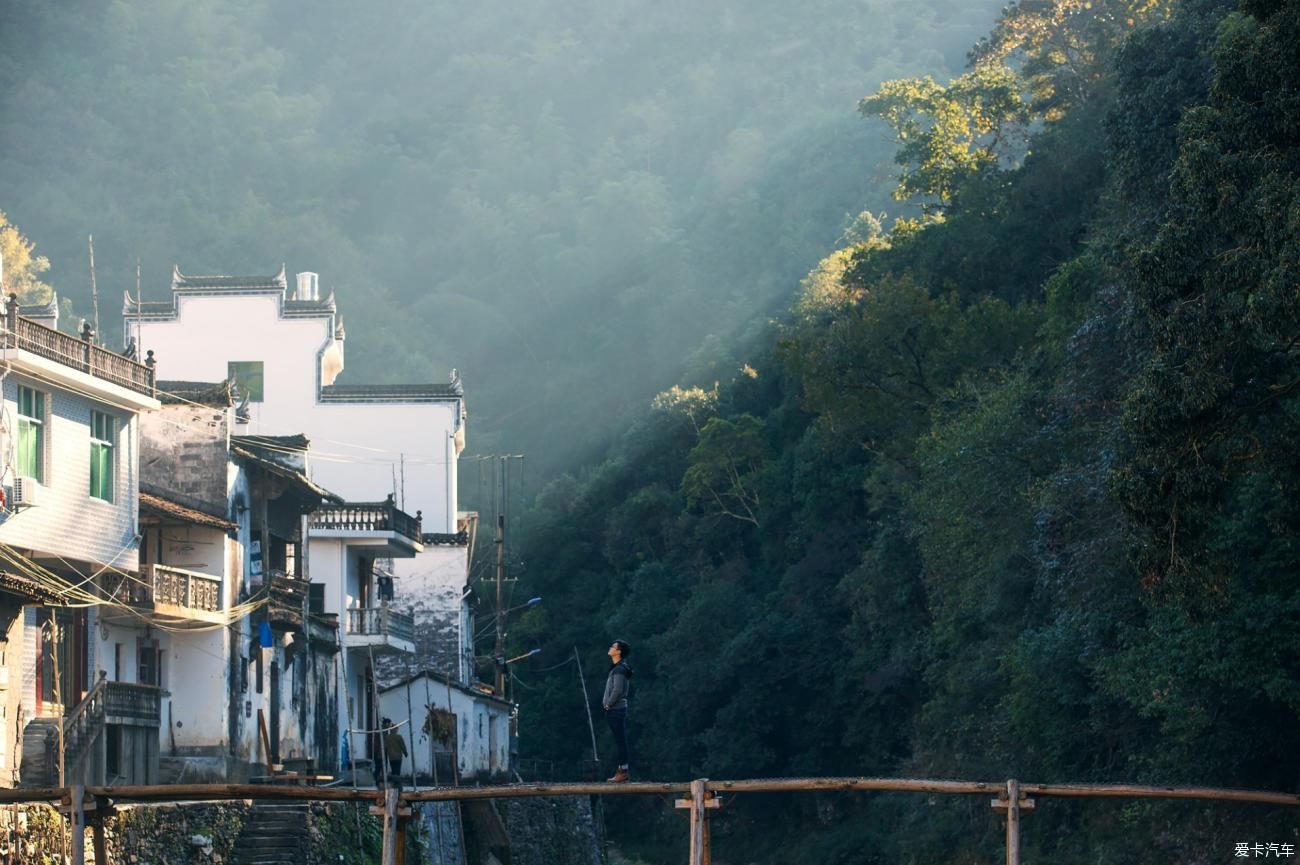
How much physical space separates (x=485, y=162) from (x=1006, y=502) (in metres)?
75.6

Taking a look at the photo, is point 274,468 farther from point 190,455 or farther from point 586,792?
point 586,792

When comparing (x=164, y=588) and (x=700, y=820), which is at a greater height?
(x=164, y=588)

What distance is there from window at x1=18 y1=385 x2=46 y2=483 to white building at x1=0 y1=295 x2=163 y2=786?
2 centimetres

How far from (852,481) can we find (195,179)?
57.1 meters

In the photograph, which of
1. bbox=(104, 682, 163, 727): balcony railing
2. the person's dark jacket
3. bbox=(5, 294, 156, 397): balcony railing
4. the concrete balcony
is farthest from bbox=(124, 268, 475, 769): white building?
the person's dark jacket

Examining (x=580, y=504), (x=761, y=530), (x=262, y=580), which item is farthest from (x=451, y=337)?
(x=262, y=580)

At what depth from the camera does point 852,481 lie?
180ft

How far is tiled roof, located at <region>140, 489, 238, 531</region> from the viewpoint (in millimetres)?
34094

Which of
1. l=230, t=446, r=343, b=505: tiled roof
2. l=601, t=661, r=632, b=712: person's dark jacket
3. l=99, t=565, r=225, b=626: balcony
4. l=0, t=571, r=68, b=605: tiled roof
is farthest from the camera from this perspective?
l=230, t=446, r=343, b=505: tiled roof

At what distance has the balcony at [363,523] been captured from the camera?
45562 millimetres

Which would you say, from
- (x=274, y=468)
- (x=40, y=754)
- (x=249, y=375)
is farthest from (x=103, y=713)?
(x=249, y=375)

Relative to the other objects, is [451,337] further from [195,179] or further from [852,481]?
[852,481]

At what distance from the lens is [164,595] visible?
33000mm

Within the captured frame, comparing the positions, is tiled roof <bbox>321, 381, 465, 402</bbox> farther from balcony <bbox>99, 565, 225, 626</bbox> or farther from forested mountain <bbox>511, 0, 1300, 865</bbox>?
balcony <bbox>99, 565, 225, 626</bbox>
